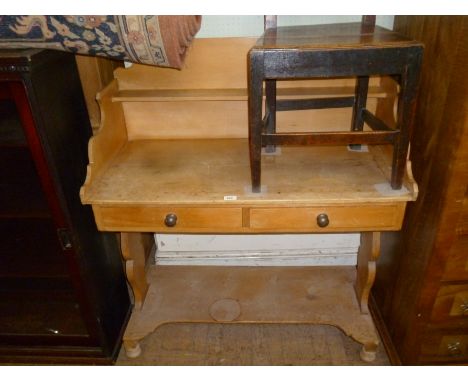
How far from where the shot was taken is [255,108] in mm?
1122

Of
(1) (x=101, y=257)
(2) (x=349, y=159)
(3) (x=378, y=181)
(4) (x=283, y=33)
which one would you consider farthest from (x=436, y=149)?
(1) (x=101, y=257)

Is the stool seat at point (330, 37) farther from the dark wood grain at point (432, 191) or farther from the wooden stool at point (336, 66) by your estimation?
the dark wood grain at point (432, 191)

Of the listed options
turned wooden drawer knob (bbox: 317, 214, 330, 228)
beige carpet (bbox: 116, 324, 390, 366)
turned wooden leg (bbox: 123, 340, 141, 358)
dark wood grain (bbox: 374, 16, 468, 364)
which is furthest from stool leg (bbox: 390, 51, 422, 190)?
turned wooden leg (bbox: 123, 340, 141, 358)

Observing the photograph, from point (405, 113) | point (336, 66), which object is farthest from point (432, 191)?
point (336, 66)

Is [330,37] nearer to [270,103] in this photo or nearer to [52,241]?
[270,103]

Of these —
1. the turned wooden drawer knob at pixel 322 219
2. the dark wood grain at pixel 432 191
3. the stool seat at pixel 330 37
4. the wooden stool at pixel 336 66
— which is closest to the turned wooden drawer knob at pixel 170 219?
the wooden stool at pixel 336 66

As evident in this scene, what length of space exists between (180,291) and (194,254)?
0.26 meters

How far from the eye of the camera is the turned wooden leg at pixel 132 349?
1667 mm

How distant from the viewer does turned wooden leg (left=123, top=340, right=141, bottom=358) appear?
1667 millimetres

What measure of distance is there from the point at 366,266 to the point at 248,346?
25.5 inches

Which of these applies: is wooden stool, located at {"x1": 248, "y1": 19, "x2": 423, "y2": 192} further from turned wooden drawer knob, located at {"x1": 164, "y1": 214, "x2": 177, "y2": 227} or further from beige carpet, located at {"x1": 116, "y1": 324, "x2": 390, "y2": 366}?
beige carpet, located at {"x1": 116, "y1": 324, "x2": 390, "y2": 366}

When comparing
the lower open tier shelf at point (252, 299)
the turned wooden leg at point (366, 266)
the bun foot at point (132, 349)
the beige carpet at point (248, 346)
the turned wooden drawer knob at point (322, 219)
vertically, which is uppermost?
the turned wooden drawer knob at point (322, 219)

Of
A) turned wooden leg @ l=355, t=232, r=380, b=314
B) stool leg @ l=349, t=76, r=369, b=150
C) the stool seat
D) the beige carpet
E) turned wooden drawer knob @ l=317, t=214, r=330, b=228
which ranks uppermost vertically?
the stool seat

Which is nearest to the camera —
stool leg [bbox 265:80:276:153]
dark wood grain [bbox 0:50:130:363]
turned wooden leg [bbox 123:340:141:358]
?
dark wood grain [bbox 0:50:130:363]
